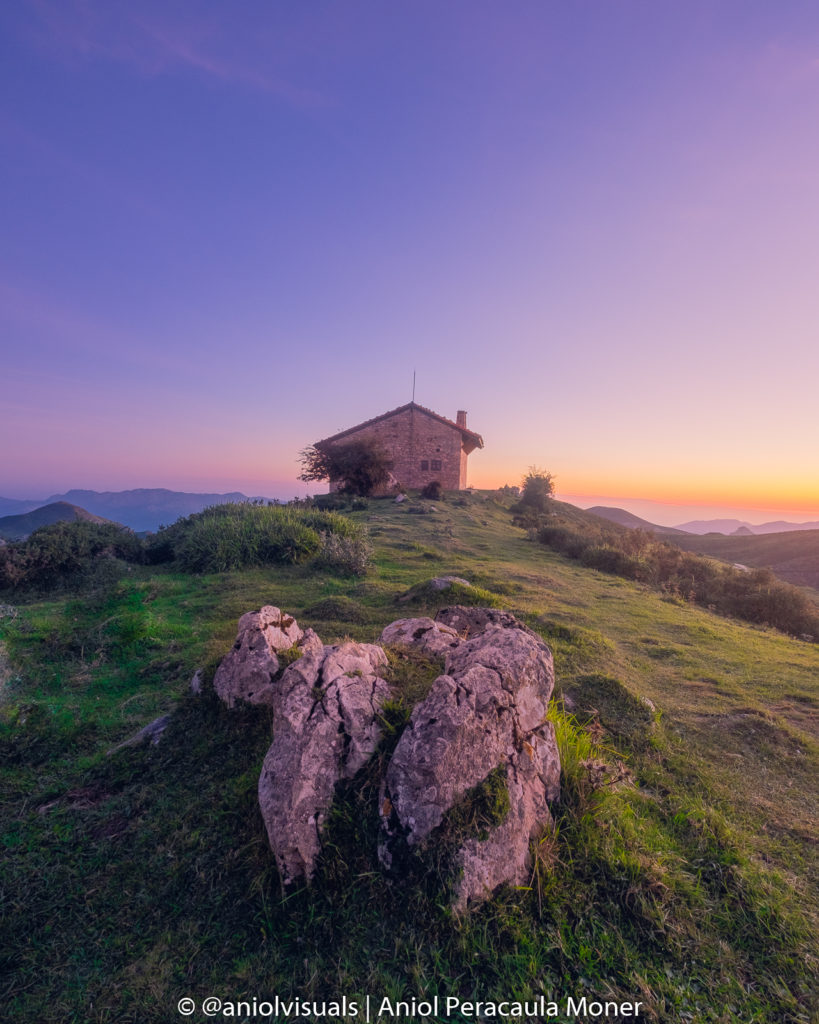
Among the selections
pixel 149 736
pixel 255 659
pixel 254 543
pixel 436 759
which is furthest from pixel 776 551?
pixel 149 736

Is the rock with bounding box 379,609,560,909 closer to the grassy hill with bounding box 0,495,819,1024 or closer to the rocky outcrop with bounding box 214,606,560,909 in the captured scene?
the rocky outcrop with bounding box 214,606,560,909

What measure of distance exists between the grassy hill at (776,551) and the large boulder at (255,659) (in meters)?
28.0

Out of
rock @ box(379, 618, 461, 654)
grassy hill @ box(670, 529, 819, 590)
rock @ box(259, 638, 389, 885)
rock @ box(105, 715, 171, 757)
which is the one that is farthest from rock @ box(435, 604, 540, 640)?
grassy hill @ box(670, 529, 819, 590)

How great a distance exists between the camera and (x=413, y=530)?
20.7 m

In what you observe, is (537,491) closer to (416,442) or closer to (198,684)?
(416,442)

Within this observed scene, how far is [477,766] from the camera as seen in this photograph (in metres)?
2.95

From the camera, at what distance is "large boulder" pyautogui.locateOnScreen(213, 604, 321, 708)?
4.40 metres

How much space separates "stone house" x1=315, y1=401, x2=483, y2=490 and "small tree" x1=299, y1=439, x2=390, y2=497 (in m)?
4.34

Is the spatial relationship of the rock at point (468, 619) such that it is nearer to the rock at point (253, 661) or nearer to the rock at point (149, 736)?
the rock at point (253, 661)

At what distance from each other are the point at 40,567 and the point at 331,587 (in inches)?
325

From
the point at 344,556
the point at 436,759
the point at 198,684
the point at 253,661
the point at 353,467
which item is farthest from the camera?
the point at 353,467

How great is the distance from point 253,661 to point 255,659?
3 centimetres

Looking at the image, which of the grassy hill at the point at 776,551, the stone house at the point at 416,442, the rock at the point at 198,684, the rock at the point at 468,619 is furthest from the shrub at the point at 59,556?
the grassy hill at the point at 776,551

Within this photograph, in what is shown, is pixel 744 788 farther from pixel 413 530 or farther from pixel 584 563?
pixel 413 530
